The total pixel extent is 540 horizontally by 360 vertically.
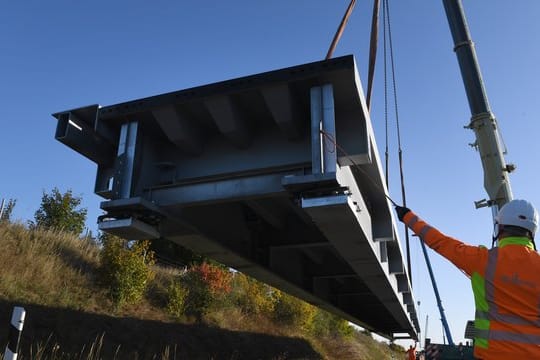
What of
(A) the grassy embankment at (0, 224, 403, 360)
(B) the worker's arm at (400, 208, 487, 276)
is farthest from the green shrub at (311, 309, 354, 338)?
(B) the worker's arm at (400, 208, 487, 276)

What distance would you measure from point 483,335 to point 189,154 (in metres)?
4.92

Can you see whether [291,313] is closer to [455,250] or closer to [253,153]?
[253,153]

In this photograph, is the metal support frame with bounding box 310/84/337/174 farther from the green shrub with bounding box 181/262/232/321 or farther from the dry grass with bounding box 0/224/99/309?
the green shrub with bounding box 181/262/232/321

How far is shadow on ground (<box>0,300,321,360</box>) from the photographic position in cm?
1018

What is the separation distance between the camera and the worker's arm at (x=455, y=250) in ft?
10.4

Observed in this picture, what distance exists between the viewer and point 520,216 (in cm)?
339

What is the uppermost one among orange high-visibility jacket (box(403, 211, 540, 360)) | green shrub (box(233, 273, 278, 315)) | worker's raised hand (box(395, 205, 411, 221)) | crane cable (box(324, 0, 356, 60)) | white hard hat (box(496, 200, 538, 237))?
crane cable (box(324, 0, 356, 60))

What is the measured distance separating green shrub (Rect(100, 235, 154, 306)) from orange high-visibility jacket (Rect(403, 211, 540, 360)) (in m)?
12.5

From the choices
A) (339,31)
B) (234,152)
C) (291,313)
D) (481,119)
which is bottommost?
(234,152)

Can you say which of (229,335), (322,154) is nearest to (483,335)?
(322,154)

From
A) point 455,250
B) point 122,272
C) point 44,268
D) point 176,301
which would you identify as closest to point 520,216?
point 455,250

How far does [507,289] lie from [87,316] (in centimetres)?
1139

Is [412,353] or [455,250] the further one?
[412,353]

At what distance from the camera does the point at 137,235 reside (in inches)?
261
